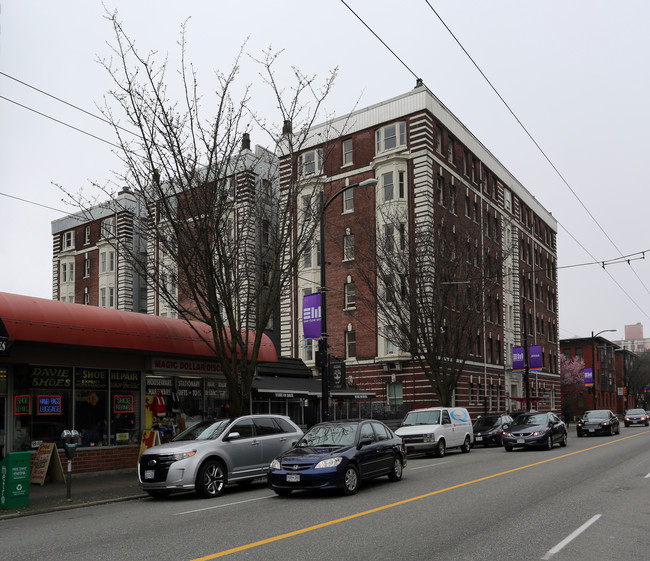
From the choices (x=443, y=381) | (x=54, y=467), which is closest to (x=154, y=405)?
(x=54, y=467)

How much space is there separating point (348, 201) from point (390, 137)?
475 centimetres

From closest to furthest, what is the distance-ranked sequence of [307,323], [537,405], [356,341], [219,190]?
[219,190]
[307,323]
[356,341]
[537,405]

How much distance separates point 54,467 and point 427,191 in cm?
2852

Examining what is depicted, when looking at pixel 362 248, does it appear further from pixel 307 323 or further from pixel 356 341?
pixel 307 323

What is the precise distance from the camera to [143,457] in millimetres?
14867

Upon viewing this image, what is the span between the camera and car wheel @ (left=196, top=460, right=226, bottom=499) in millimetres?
14453

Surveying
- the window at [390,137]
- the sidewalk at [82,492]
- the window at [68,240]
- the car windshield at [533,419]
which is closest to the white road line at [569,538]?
the sidewalk at [82,492]

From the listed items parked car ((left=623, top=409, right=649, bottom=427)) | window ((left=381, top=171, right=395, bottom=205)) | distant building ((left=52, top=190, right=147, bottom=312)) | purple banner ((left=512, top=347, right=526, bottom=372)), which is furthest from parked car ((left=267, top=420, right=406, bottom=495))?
parked car ((left=623, top=409, right=649, bottom=427))

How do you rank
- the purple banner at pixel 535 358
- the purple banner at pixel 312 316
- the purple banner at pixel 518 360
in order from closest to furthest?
the purple banner at pixel 312 316
the purple banner at pixel 535 358
the purple banner at pixel 518 360

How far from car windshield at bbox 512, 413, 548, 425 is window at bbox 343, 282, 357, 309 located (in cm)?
1785

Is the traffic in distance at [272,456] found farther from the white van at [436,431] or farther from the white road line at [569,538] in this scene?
the white van at [436,431]

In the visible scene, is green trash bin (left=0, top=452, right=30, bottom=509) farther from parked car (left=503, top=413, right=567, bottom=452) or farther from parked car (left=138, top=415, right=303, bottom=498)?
parked car (left=503, top=413, right=567, bottom=452)

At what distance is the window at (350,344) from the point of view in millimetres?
44562

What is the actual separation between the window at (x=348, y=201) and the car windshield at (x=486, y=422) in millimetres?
16837
